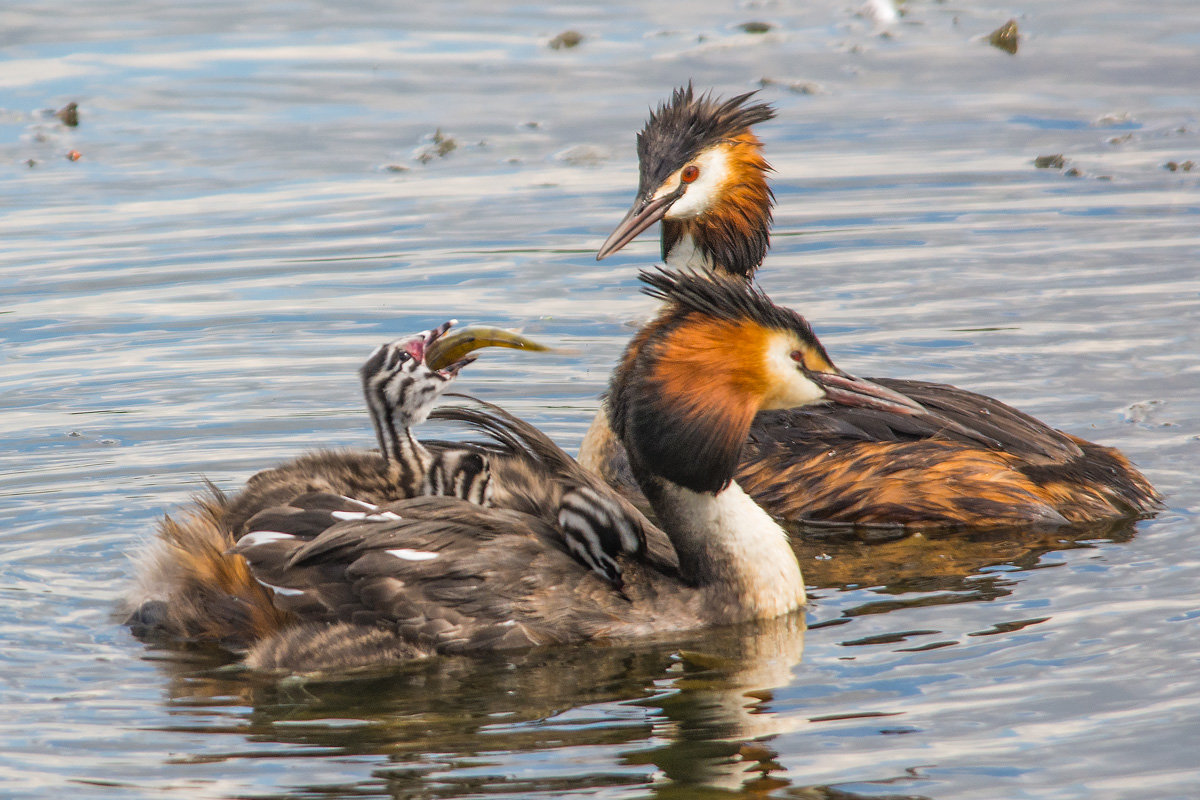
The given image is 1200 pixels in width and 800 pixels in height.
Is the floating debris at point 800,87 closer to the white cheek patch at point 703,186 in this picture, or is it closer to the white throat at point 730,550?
the white cheek patch at point 703,186

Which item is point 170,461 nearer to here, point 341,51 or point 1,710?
point 1,710

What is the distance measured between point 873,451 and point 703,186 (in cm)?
145

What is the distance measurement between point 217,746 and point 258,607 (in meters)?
0.78

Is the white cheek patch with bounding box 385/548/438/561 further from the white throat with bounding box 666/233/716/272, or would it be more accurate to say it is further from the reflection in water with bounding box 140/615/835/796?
the white throat with bounding box 666/233/716/272

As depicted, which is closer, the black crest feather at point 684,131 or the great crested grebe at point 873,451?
the great crested grebe at point 873,451

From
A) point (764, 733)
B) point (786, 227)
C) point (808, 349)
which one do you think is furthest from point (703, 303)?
point (786, 227)

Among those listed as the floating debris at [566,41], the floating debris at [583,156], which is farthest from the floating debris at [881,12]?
the floating debris at [583,156]

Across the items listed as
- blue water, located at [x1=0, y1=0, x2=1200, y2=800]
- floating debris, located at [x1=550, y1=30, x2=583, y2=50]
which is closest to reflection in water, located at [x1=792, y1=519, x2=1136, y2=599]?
blue water, located at [x1=0, y1=0, x2=1200, y2=800]

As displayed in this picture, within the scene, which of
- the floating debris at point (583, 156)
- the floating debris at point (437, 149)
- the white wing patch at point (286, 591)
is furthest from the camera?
the floating debris at point (437, 149)

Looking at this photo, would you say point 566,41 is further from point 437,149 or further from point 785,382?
point 785,382

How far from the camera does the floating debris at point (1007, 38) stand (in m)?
14.8

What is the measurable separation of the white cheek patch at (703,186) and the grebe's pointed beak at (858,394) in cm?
184

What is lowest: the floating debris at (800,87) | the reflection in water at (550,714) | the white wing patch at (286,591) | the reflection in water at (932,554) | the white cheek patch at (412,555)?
the reflection in water at (550,714)

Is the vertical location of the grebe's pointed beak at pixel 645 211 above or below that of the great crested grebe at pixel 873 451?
above
